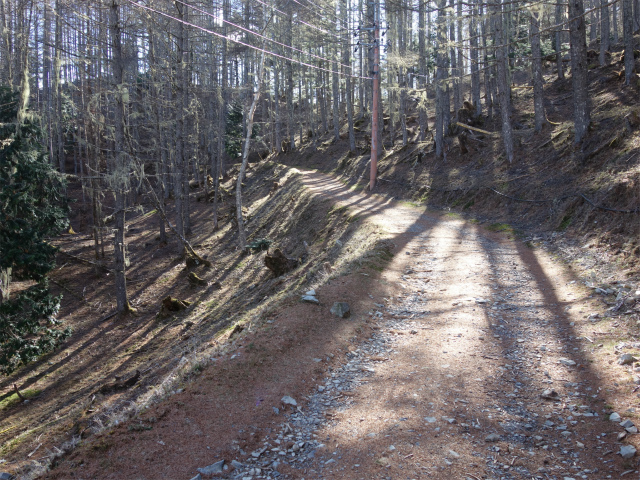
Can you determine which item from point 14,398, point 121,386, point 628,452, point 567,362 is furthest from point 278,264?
point 628,452

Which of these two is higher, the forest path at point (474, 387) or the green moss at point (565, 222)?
the green moss at point (565, 222)

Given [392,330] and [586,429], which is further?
[392,330]

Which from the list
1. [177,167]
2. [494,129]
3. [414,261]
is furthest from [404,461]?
[494,129]

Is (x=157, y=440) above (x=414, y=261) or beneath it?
beneath

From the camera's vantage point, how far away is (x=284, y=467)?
3.95 meters

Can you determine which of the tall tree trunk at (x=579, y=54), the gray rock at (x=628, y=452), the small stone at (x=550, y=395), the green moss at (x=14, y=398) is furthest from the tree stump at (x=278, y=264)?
the tall tree trunk at (x=579, y=54)

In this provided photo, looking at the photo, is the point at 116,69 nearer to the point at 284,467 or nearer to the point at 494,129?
the point at 284,467

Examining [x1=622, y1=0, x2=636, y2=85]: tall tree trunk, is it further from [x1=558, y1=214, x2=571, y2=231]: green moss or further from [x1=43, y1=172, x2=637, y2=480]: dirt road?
[x1=43, y1=172, x2=637, y2=480]: dirt road

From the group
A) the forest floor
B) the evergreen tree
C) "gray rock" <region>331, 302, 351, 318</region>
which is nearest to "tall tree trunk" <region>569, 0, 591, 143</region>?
the forest floor

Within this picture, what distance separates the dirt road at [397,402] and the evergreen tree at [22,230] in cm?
867

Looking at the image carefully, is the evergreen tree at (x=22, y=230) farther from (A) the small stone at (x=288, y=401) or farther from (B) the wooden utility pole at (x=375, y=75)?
(B) the wooden utility pole at (x=375, y=75)

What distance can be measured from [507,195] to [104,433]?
14223mm

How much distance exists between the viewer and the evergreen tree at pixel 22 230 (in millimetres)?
11164

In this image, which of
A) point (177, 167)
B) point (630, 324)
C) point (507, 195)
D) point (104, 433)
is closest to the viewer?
point (104, 433)
